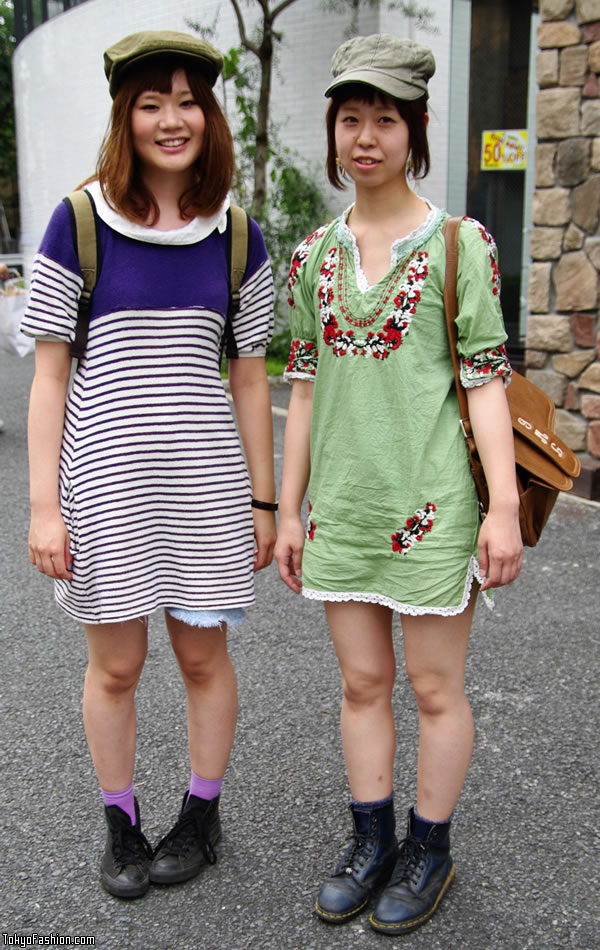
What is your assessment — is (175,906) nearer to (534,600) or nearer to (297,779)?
(297,779)

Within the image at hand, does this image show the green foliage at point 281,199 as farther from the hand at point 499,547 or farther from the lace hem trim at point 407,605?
the hand at point 499,547

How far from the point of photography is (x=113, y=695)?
2299mm

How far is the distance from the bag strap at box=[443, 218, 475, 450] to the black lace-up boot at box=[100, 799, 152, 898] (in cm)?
124

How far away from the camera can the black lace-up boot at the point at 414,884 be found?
2.19 m

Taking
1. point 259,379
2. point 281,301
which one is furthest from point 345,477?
point 281,301

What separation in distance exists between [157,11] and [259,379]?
12561 millimetres

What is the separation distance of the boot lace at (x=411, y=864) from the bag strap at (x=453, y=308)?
95cm

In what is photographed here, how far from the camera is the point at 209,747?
2.43m

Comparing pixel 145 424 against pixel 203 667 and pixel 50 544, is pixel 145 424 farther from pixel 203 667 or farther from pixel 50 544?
pixel 203 667

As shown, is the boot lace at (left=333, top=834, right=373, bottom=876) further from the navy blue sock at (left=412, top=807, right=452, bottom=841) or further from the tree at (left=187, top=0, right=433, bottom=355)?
the tree at (left=187, top=0, right=433, bottom=355)

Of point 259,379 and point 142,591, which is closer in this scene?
point 142,591

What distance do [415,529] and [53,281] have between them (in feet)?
3.02

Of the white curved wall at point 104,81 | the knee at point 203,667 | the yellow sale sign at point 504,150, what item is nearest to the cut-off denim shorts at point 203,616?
the knee at point 203,667

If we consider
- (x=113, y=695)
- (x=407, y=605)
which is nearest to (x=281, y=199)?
(x=113, y=695)
